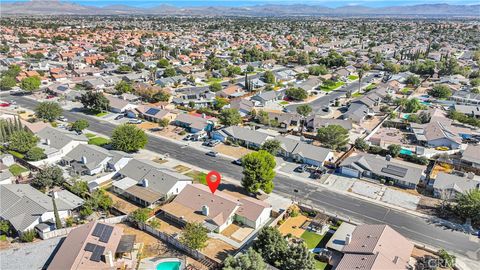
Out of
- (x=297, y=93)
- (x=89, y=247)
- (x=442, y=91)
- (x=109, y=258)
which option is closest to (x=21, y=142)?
(x=89, y=247)

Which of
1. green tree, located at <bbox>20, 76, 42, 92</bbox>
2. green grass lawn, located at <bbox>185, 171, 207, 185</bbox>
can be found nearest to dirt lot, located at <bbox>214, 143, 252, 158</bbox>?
green grass lawn, located at <bbox>185, 171, 207, 185</bbox>

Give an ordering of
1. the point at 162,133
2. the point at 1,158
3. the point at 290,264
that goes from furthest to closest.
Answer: the point at 162,133
the point at 1,158
the point at 290,264

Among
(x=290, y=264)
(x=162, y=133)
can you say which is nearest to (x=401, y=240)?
(x=290, y=264)

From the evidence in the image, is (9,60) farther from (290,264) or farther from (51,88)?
(290,264)

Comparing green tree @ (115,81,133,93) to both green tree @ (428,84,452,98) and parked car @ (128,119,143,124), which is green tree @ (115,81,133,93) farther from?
green tree @ (428,84,452,98)

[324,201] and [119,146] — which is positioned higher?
[119,146]

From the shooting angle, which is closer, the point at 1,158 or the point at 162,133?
the point at 1,158

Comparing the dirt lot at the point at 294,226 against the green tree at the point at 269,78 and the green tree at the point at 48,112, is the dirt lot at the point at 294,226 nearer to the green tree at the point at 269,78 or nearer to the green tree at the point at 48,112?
the green tree at the point at 48,112
